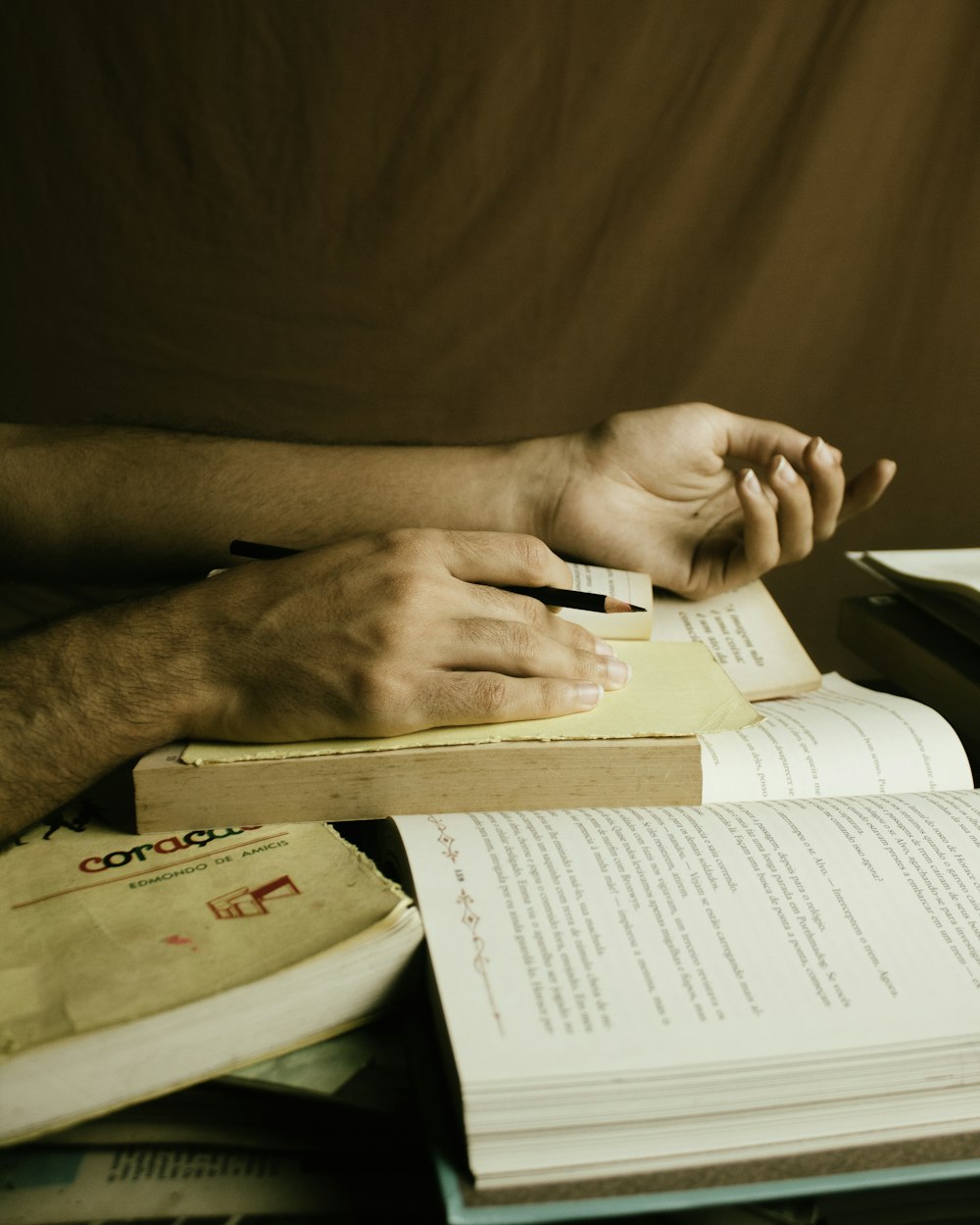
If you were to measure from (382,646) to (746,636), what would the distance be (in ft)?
1.25

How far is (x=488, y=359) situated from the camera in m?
2.15

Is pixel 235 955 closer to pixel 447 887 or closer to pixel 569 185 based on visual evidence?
pixel 447 887

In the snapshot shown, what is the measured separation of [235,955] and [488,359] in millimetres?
1789

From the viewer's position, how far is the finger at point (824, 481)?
1.01 meters

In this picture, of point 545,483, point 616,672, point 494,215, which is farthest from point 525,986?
point 494,215

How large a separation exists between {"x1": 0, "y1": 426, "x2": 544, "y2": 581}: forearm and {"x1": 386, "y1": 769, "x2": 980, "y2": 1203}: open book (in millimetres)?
565

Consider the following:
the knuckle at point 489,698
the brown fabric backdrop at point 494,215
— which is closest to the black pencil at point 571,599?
the knuckle at point 489,698

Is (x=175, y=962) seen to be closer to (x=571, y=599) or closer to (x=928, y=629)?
(x=571, y=599)

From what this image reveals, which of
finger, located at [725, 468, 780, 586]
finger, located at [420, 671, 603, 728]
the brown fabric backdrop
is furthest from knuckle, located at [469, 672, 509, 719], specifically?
the brown fabric backdrop

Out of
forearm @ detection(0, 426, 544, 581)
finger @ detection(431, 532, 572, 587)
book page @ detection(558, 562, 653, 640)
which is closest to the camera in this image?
finger @ detection(431, 532, 572, 587)

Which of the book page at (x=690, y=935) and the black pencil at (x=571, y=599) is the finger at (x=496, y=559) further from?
the book page at (x=690, y=935)

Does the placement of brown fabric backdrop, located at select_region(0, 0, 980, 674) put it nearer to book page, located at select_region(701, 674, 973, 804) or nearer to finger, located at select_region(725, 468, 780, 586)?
finger, located at select_region(725, 468, 780, 586)

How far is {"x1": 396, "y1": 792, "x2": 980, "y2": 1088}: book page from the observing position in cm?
45

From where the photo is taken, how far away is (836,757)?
28.4 inches
